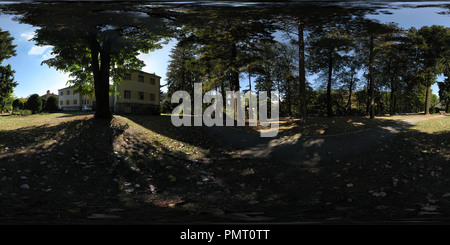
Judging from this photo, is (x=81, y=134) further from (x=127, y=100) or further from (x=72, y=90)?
(x=72, y=90)

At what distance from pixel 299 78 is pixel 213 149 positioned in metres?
0.82

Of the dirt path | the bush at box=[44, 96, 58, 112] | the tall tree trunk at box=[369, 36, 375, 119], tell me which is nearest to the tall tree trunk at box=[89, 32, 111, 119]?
the bush at box=[44, 96, 58, 112]

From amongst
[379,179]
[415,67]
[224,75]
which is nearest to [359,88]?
[415,67]

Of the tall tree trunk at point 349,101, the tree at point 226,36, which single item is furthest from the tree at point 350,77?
the tree at point 226,36

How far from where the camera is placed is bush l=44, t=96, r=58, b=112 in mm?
1401

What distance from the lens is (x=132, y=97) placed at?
1.44 metres

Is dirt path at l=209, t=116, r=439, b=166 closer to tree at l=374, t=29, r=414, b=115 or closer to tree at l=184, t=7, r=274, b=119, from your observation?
tree at l=184, t=7, r=274, b=119

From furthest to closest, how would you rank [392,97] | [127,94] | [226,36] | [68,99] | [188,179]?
1. [392,97]
2. [68,99]
3. [127,94]
4. [226,36]
5. [188,179]

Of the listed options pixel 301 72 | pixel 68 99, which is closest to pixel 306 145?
pixel 301 72

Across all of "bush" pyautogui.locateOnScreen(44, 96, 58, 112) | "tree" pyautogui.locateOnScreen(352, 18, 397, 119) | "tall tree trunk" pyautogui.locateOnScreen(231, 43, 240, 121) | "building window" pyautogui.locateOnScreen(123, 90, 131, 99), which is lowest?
"bush" pyautogui.locateOnScreen(44, 96, 58, 112)

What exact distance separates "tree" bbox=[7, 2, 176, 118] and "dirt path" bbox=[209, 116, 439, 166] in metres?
0.81

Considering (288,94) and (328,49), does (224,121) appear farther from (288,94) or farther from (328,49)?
(328,49)

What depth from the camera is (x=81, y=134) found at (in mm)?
1330

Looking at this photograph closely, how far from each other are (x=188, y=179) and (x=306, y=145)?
0.79 meters
